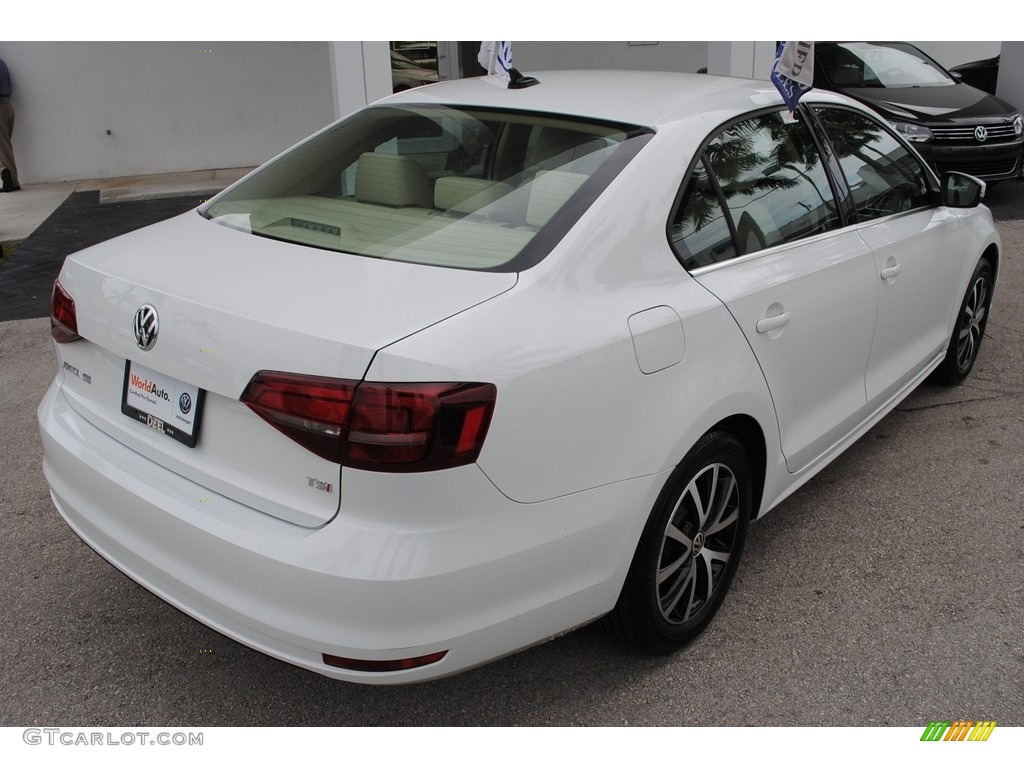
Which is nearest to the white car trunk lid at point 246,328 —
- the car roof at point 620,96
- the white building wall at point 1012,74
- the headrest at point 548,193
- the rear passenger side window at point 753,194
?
the headrest at point 548,193

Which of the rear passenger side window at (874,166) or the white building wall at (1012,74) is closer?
the rear passenger side window at (874,166)

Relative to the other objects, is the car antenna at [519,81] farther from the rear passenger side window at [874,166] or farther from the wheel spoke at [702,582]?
the wheel spoke at [702,582]

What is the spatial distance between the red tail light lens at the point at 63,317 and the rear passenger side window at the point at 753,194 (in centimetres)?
168

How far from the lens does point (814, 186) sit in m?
3.40

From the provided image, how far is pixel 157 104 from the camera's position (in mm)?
11984

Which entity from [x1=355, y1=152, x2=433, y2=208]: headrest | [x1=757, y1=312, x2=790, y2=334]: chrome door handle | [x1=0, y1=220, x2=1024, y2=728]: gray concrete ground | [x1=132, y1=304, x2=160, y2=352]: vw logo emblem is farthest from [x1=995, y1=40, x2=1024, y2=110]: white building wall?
[x1=132, y1=304, x2=160, y2=352]: vw logo emblem

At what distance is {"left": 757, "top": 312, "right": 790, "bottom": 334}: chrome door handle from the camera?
113 inches

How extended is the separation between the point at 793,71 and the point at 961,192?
132 cm

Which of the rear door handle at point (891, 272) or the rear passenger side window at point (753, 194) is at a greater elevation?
the rear passenger side window at point (753, 194)

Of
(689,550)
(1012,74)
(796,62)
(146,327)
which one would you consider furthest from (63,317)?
(1012,74)

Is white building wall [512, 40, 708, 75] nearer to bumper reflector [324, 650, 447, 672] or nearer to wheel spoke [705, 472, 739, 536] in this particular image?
wheel spoke [705, 472, 739, 536]

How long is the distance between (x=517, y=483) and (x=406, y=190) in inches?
45.4

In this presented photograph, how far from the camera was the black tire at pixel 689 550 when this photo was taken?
2.62 m

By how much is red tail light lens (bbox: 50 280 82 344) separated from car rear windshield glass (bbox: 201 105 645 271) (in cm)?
49
